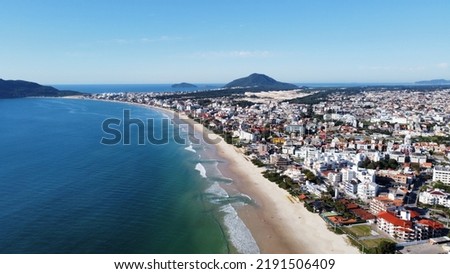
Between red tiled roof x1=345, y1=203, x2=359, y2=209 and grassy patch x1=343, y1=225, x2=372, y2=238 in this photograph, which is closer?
grassy patch x1=343, y1=225, x2=372, y2=238

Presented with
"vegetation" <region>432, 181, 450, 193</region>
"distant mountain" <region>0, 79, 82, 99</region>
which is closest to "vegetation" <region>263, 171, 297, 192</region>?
"vegetation" <region>432, 181, 450, 193</region>

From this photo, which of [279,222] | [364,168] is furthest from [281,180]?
[364,168]

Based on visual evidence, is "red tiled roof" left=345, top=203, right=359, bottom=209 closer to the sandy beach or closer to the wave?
the sandy beach

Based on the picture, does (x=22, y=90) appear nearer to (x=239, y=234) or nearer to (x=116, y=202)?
(x=116, y=202)

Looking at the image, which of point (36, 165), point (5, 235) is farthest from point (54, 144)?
point (5, 235)

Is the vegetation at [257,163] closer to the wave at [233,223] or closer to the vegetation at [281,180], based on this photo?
the vegetation at [281,180]

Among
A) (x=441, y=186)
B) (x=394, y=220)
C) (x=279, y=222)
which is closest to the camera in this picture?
(x=394, y=220)
